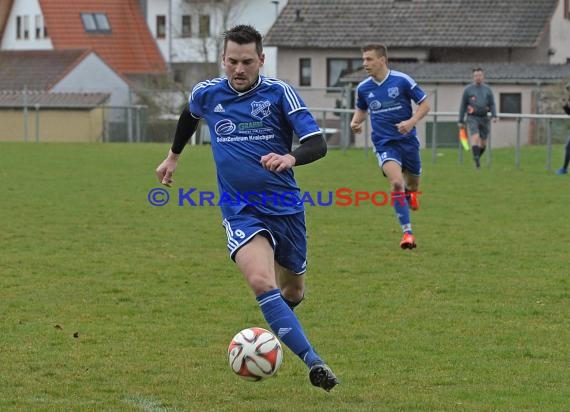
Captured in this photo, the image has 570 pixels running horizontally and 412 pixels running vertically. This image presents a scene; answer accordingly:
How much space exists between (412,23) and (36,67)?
16217 mm

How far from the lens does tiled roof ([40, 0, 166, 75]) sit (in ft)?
217

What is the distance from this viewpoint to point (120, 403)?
20.5ft

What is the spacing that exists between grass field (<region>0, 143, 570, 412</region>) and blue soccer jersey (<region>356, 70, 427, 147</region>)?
1.15 meters

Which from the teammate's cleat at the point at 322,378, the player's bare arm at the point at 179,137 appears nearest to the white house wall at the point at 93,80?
the player's bare arm at the point at 179,137

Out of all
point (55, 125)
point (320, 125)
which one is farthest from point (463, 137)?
point (55, 125)

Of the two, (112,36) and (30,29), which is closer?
(112,36)

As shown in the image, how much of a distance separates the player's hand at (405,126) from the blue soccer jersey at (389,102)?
20.6 inches

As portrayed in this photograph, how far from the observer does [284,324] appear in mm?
6418

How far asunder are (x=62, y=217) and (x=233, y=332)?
27.7 feet

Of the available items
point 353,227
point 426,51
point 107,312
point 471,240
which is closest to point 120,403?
point 107,312

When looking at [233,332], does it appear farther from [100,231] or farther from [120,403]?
[100,231]

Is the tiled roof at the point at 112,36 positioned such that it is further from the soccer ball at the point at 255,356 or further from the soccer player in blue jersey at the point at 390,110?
the soccer ball at the point at 255,356

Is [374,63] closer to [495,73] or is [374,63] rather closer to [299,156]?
[299,156]

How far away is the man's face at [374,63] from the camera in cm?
1307
